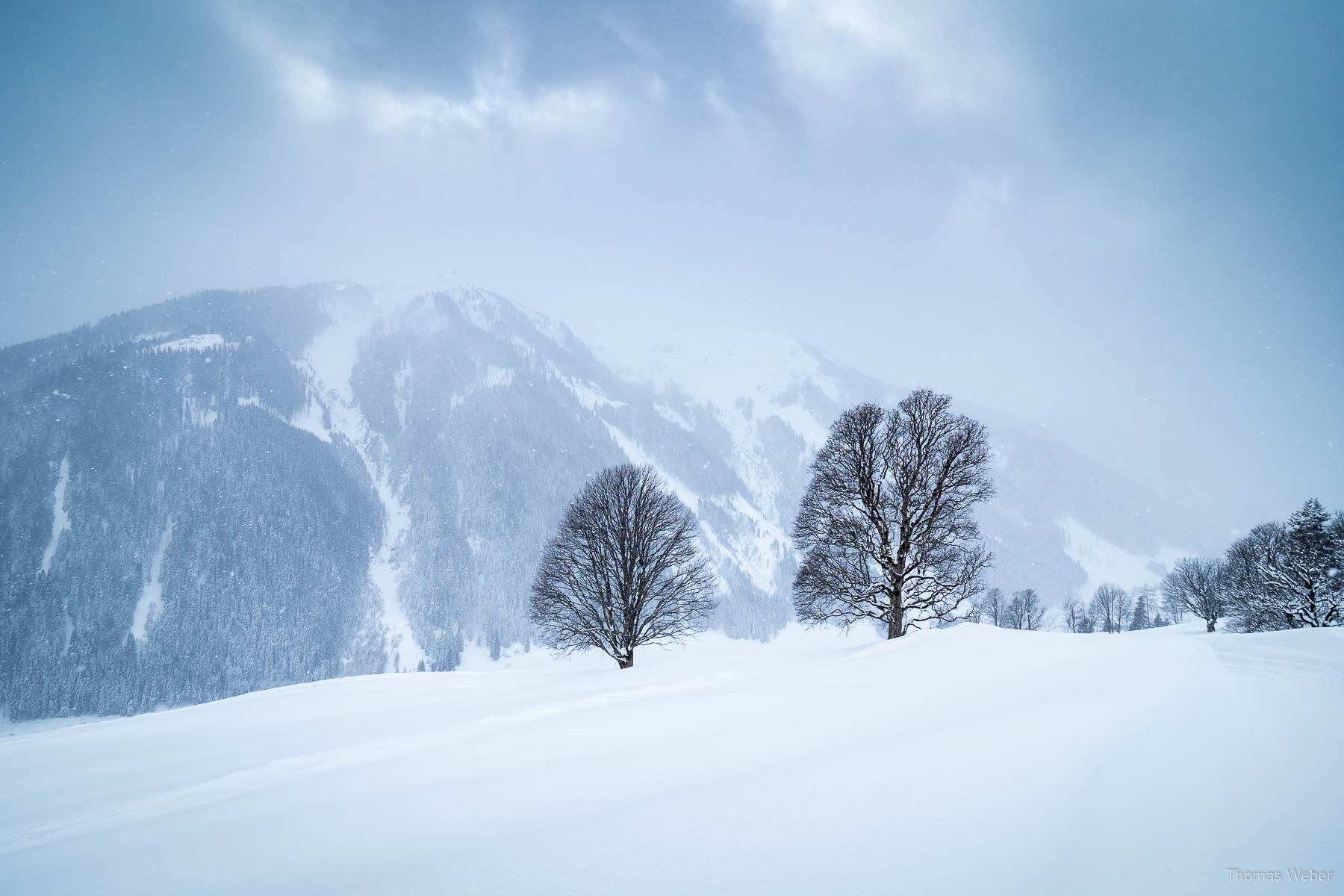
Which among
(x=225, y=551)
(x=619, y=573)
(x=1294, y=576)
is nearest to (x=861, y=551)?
(x=619, y=573)

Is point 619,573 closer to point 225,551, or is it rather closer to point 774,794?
point 774,794

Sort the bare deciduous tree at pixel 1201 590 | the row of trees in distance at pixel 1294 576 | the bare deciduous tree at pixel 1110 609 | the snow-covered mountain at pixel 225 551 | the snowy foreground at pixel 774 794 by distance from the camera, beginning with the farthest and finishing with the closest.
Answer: the snow-covered mountain at pixel 225 551
the bare deciduous tree at pixel 1110 609
the bare deciduous tree at pixel 1201 590
the row of trees in distance at pixel 1294 576
the snowy foreground at pixel 774 794

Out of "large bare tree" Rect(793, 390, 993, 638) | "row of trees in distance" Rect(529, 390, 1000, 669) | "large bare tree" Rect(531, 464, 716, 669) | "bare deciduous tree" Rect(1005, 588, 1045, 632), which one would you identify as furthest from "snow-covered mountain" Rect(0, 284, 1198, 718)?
"large bare tree" Rect(793, 390, 993, 638)

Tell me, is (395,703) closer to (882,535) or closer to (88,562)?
(882,535)

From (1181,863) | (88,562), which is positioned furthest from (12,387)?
(1181,863)

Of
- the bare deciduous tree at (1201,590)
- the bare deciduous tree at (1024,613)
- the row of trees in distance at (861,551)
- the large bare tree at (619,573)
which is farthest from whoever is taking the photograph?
the bare deciduous tree at (1024,613)

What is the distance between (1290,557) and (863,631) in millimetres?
114568

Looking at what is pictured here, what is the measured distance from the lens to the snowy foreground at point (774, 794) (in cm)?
209

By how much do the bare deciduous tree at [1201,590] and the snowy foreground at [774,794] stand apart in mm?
49474

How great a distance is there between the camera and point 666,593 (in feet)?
61.8

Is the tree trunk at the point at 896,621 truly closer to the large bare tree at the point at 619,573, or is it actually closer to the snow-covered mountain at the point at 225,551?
the large bare tree at the point at 619,573

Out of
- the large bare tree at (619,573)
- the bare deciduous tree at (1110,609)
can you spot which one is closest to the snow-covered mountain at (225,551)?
the bare deciduous tree at (1110,609)

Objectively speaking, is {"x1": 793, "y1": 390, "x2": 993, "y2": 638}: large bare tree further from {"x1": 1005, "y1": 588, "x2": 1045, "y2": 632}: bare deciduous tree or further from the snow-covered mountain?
the snow-covered mountain

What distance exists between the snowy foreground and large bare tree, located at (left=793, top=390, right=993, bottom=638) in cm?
678
